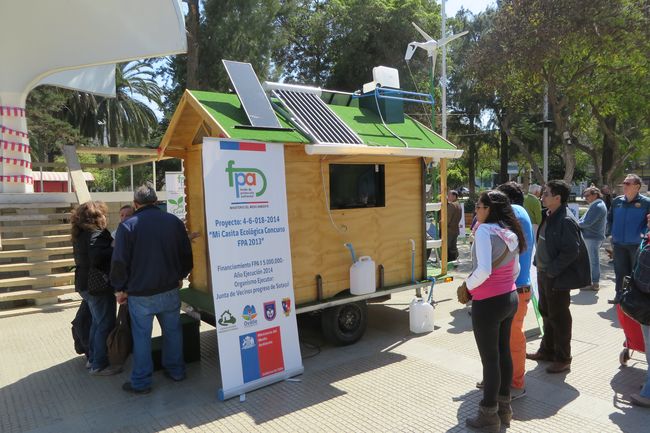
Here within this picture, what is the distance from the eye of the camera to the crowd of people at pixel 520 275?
362cm

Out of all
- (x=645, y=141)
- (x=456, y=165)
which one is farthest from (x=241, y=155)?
(x=456, y=165)

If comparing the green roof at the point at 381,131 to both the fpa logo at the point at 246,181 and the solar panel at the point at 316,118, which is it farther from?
the fpa logo at the point at 246,181

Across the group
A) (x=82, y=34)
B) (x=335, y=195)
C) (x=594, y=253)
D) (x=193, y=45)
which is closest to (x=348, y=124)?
(x=335, y=195)

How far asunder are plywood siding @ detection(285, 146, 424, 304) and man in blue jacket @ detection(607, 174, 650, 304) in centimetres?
276

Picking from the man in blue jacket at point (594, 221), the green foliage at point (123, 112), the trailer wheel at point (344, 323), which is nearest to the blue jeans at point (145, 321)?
the trailer wheel at point (344, 323)

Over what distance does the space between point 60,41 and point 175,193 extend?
4.09 meters

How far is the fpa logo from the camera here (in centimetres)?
455

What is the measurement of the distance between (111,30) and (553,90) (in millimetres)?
12268

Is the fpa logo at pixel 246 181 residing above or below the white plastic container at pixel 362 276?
above

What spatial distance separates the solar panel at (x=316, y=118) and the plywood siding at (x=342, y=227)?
34 centimetres

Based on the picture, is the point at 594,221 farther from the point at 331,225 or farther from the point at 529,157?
the point at 529,157

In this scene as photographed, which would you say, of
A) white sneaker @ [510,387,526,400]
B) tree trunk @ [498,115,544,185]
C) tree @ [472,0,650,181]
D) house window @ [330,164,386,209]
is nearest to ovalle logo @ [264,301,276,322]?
house window @ [330,164,386,209]

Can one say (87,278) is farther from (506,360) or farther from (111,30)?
(111,30)

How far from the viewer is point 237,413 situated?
165 inches
